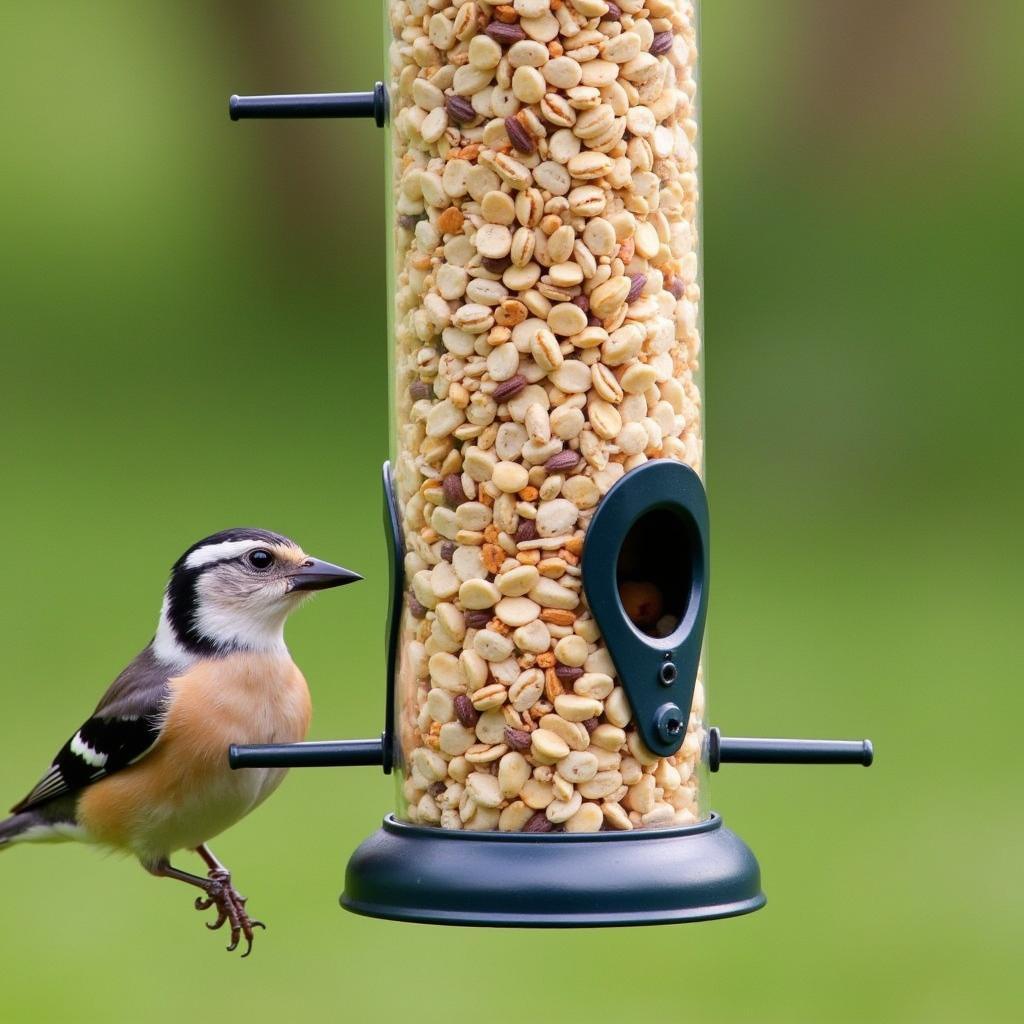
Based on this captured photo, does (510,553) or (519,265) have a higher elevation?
→ (519,265)

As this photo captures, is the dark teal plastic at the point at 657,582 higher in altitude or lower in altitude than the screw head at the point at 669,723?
higher

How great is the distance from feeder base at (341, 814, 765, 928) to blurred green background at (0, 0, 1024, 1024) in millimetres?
7733

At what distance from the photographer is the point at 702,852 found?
13.9 ft

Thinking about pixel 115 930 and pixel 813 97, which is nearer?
pixel 115 930

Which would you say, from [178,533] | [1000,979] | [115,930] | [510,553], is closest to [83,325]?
[178,533]

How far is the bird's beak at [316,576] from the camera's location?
5086 mm

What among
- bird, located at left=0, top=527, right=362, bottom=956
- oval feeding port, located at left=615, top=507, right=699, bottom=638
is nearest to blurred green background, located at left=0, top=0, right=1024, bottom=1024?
bird, located at left=0, top=527, right=362, bottom=956

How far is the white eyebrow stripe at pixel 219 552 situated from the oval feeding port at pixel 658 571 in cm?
120

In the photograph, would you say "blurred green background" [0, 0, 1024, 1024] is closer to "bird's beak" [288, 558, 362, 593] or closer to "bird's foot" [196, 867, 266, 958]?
"bird's foot" [196, 867, 266, 958]

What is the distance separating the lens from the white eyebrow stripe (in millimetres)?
5340

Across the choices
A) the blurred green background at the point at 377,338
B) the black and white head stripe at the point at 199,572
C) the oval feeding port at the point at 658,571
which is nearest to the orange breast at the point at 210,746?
the black and white head stripe at the point at 199,572

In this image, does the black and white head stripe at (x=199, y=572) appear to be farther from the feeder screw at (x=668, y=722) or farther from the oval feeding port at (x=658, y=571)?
the feeder screw at (x=668, y=722)

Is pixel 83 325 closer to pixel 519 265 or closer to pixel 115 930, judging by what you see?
pixel 115 930

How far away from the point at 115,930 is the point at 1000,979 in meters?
3.85
